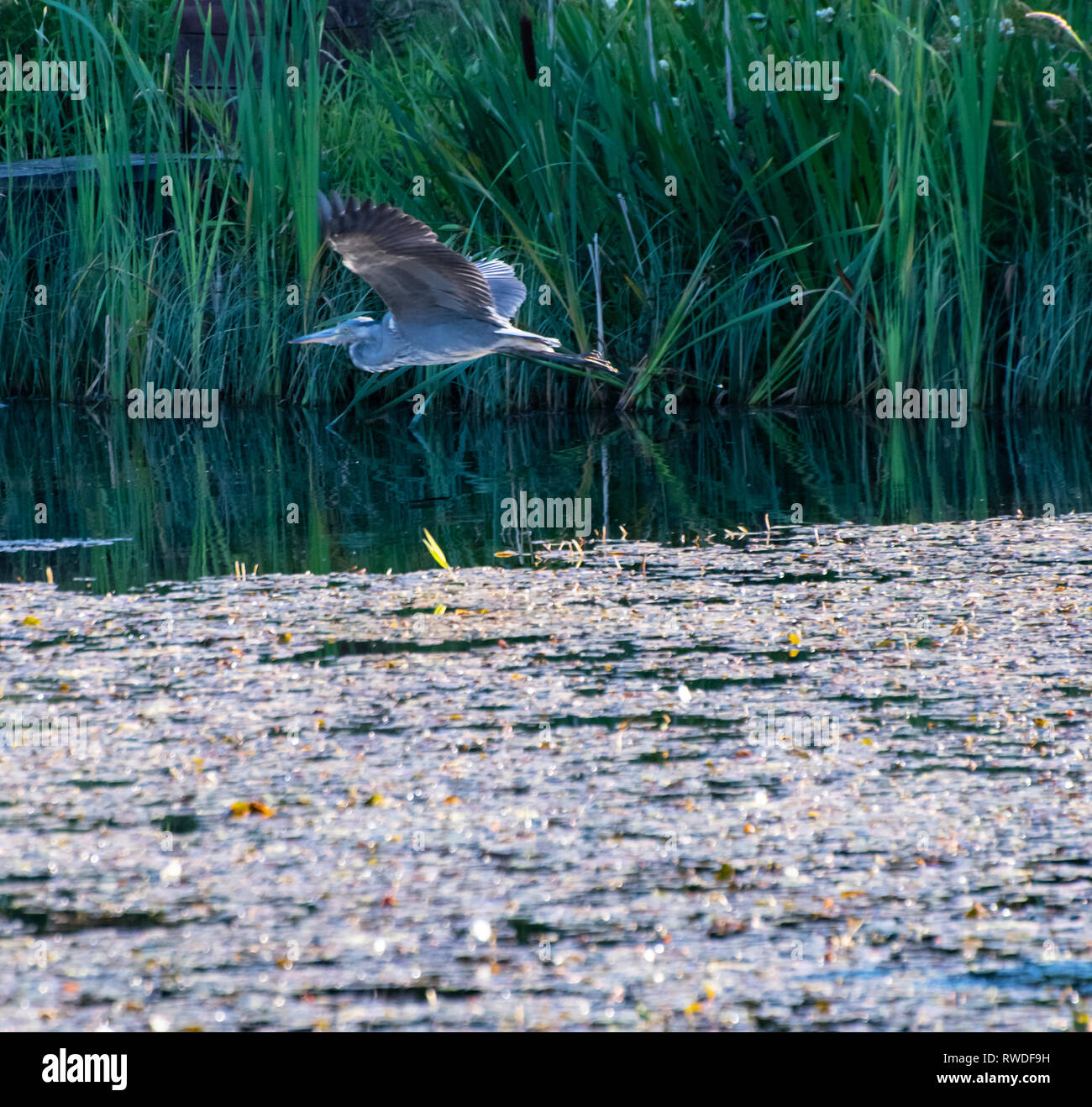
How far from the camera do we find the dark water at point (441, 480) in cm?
557

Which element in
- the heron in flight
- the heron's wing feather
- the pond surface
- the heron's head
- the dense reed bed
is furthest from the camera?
→ the dense reed bed

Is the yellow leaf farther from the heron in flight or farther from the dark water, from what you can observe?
the heron in flight

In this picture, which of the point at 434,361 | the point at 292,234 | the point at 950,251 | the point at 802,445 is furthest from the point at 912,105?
the point at 292,234

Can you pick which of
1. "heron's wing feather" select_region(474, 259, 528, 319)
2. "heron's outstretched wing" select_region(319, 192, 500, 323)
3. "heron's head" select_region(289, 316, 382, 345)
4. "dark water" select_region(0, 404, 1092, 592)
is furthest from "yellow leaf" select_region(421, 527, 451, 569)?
"heron's head" select_region(289, 316, 382, 345)

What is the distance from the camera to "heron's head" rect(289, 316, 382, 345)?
6.93 metres

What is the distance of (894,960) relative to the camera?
2359mm

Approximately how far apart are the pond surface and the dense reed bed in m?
2.08

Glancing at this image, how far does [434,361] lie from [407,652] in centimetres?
294

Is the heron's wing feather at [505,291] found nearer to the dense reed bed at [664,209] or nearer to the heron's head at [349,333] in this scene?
the heron's head at [349,333]

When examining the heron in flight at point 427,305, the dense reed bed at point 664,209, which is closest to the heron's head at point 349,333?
the heron in flight at point 427,305

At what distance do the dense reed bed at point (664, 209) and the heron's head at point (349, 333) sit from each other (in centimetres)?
100

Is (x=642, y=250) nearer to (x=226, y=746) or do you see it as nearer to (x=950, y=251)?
(x=950, y=251)

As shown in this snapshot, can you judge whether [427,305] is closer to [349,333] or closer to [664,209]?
[349,333]

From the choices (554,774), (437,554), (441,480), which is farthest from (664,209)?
(554,774)
